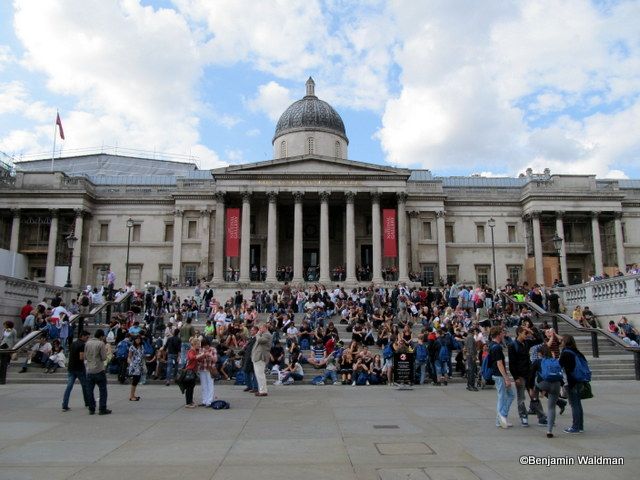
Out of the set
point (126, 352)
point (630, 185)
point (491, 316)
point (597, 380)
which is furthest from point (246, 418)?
point (630, 185)

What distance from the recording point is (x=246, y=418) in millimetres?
11102

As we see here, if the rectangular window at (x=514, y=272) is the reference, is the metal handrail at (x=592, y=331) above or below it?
below

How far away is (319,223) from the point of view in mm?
46938

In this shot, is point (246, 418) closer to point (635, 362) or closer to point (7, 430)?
point (7, 430)

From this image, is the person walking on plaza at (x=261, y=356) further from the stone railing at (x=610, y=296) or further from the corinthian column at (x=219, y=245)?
the corinthian column at (x=219, y=245)

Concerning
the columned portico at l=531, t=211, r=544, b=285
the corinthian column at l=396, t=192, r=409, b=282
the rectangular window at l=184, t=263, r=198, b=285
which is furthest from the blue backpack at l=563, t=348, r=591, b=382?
the rectangular window at l=184, t=263, r=198, b=285

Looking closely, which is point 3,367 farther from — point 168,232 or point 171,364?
point 168,232

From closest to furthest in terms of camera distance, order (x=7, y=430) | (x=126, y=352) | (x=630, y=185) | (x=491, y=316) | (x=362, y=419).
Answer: (x=7, y=430), (x=362, y=419), (x=126, y=352), (x=491, y=316), (x=630, y=185)

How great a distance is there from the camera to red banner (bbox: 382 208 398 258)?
134 ft

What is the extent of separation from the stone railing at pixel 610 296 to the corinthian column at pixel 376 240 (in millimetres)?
14429

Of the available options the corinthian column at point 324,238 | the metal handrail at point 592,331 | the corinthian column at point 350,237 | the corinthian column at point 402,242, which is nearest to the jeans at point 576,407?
the metal handrail at point 592,331

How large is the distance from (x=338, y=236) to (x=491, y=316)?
2051 cm

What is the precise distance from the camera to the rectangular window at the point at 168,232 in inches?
1898

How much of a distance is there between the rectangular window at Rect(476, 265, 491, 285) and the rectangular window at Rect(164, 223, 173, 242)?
27.1m
